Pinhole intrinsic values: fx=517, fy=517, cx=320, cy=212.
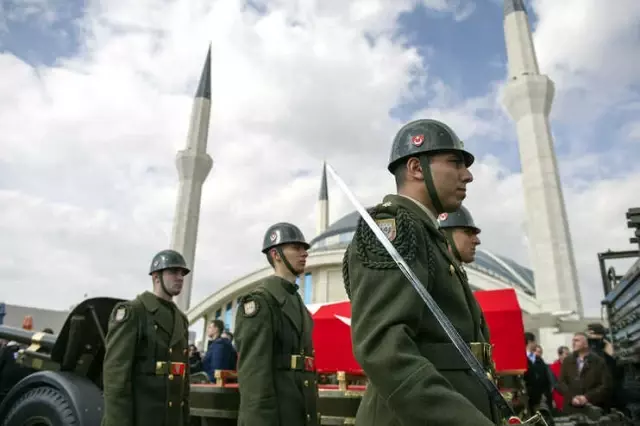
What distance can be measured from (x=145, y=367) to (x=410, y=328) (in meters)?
2.98

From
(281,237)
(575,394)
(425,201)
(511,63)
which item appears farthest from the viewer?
(511,63)

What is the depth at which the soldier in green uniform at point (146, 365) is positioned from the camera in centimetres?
356

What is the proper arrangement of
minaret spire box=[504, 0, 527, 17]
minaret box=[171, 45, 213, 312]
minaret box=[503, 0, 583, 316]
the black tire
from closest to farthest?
the black tire
minaret box=[503, 0, 583, 316]
minaret spire box=[504, 0, 527, 17]
minaret box=[171, 45, 213, 312]

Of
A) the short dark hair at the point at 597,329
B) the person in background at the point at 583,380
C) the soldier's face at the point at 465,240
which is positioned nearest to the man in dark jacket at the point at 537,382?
the person in background at the point at 583,380

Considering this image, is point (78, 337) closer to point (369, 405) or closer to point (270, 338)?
point (270, 338)

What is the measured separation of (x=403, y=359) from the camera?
134cm

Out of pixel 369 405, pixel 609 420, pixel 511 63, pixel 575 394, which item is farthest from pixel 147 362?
pixel 511 63

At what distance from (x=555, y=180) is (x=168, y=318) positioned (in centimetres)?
2358

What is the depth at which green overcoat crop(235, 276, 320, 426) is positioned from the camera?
3.19 metres

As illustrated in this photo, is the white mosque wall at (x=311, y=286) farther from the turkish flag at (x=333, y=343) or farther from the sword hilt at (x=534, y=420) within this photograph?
the sword hilt at (x=534, y=420)

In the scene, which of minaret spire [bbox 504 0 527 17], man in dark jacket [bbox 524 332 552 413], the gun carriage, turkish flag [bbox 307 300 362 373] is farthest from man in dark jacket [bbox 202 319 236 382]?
minaret spire [bbox 504 0 527 17]

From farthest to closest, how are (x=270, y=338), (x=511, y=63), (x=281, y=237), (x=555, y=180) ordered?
(x=511, y=63)
(x=555, y=180)
(x=281, y=237)
(x=270, y=338)

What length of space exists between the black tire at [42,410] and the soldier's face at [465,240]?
132 inches

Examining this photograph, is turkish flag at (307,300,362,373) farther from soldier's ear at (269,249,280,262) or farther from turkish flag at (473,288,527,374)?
soldier's ear at (269,249,280,262)
